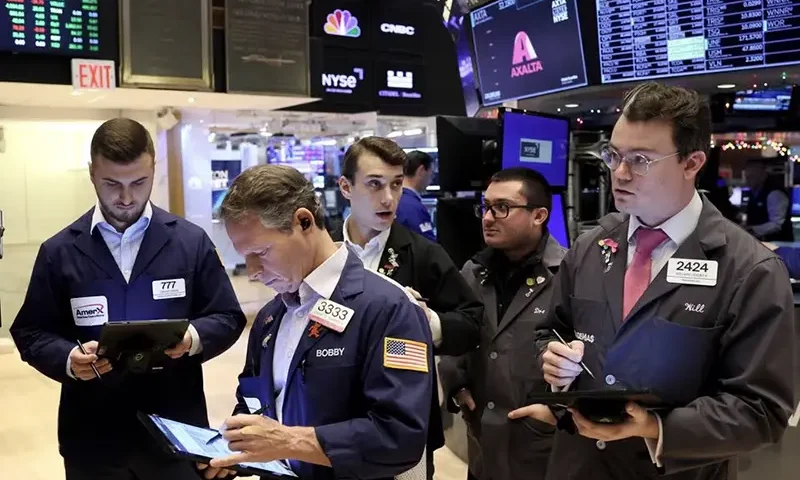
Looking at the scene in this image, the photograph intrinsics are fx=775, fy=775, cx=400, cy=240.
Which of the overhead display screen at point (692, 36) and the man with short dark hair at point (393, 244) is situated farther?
the overhead display screen at point (692, 36)

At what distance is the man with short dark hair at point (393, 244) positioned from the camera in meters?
2.72

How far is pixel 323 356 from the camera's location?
1.67 meters

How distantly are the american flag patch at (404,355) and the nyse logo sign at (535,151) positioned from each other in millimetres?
2386

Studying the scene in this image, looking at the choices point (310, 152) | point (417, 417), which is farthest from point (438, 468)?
point (310, 152)

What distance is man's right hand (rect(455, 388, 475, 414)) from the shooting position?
292 cm

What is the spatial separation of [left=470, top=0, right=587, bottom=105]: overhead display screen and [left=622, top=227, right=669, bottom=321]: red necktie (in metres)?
2.74

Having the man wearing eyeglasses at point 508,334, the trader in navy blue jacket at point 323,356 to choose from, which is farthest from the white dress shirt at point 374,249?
the trader in navy blue jacket at point 323,356

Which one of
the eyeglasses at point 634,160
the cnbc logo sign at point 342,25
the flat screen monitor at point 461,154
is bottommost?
the eyeglasses at point 634,160

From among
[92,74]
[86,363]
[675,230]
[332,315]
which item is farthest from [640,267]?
[92,74]

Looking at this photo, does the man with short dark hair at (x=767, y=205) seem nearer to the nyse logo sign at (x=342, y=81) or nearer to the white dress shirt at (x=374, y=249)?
the white dress shirt at (x=374, y=249)

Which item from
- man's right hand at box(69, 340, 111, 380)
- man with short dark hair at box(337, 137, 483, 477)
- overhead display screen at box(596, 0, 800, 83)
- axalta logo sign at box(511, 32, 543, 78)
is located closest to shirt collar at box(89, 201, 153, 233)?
man's right hand at box(69, 340, 111, 380)

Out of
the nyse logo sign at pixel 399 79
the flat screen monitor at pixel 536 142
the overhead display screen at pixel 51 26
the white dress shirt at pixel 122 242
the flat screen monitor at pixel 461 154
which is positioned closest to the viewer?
the white dress shirt at pixel 122 242

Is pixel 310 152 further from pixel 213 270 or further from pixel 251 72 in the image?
pixel 213 270

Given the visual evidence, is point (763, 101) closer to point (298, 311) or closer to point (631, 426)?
point (631, 426)
